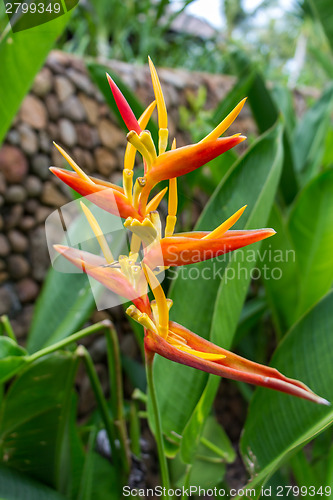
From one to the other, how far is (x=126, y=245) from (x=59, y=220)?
6cm

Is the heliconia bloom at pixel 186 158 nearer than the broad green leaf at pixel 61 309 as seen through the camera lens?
Yes

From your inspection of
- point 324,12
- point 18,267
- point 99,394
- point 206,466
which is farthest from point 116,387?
point 324,12

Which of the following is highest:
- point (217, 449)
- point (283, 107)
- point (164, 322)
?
point (283, 107)

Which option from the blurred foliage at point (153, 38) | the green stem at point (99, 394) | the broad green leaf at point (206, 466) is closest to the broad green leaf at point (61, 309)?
the green stem at point (99, 394)

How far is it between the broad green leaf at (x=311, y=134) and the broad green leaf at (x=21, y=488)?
0.61m

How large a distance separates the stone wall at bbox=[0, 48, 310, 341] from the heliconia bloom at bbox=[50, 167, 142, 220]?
566 millimetres

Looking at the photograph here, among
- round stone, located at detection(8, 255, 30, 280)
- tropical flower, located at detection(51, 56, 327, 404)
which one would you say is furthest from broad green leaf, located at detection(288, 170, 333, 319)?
round stone, located at detection(8, 255, 30, 280)

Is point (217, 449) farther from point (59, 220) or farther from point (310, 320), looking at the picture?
point (59, 220)

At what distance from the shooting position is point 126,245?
0.20 metres

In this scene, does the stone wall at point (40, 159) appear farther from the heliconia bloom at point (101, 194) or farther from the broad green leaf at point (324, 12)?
the heliconia bloom at point (101, 194)

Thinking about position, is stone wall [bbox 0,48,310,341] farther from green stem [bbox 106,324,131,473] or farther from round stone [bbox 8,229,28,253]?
green stem [bbox 106,324,131,473]

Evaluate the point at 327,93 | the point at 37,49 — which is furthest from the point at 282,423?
the point at 327,93

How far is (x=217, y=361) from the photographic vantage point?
0.16 m

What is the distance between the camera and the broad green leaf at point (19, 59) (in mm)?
358
